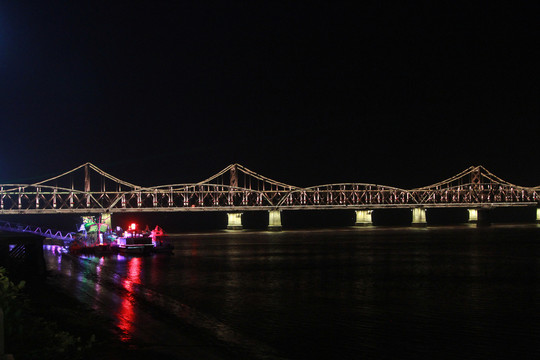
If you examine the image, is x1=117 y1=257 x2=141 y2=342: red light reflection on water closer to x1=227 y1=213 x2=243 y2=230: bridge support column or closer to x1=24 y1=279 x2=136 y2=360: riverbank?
x1=24 y1=279 x2=136 y2=360: riverbank

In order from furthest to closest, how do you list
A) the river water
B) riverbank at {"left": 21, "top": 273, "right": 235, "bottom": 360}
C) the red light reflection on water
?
the red light reflection on water → the river water → riverbank at {"left": 21, "top": 273, "right": 235, "bottom": 360}

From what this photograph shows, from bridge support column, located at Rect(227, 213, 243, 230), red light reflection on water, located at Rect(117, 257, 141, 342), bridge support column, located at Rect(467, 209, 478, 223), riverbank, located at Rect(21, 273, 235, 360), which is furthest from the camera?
bridge support column, located at Rect(467, 209, 478, 223)

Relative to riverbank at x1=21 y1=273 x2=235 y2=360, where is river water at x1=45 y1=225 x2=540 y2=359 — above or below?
below

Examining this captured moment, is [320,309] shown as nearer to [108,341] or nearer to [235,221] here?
[108,341]

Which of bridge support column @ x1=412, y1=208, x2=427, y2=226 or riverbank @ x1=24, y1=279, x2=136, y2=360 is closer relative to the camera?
riverbank @ x1=24, y1=279, x2=136, y2=360

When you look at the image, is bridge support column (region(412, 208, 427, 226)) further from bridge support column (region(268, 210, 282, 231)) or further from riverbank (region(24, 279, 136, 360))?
riverbank (region(24, 279, 136, 360))

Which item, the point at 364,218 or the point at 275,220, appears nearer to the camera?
the point at 275,220

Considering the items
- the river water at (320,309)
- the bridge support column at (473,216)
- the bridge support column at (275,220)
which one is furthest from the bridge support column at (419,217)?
the river water at (320,309)

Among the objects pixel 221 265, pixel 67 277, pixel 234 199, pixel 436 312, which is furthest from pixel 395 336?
pixel 234 199

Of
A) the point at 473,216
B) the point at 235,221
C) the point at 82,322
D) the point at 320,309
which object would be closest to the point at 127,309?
the point at 82,322

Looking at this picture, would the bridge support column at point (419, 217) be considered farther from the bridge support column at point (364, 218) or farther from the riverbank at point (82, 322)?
the riverbank at point (82, 322)

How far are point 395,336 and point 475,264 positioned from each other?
30.2m

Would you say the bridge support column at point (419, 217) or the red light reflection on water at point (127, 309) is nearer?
the red light reflection on water at point (127, 309)

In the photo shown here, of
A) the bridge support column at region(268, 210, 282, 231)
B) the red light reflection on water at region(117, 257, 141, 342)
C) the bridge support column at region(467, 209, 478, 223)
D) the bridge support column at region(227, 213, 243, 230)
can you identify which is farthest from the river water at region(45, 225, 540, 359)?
the bridge support column at region(467, 209, 478, 223)
